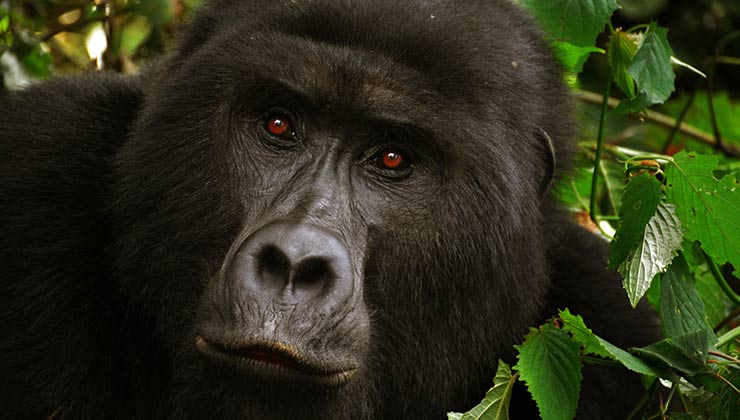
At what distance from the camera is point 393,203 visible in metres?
3.67

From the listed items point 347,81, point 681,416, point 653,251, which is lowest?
point 681,416

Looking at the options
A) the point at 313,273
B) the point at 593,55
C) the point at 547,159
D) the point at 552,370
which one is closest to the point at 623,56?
the point at 547,159

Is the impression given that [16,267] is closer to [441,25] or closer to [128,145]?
[128,145]

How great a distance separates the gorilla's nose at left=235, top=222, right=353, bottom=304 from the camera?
3.13 metres

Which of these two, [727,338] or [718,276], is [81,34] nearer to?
[718,276]

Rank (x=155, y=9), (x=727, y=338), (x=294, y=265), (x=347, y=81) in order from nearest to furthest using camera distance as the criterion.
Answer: (x=294, y=265) < (x=347, y=81) < (x=727, y=338) < (x=155, y=9)

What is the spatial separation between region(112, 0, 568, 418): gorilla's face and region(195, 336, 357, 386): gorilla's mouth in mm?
180

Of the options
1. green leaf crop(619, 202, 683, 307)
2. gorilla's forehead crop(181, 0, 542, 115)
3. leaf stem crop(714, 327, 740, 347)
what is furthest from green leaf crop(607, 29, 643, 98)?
leaf stem crop(714, 327, 740, 347)

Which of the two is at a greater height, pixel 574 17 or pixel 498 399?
pixel 574 17

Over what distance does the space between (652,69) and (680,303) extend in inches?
37.2

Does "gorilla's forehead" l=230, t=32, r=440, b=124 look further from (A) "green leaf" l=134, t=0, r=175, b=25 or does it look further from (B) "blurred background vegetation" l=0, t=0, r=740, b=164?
(A) "green leaf" l=134, t=0, r=175, b=25

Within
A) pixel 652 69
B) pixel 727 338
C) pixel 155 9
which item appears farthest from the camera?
pixel 155 9

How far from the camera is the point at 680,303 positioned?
145 inches

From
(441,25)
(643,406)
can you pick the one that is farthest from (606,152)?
(441,25)
